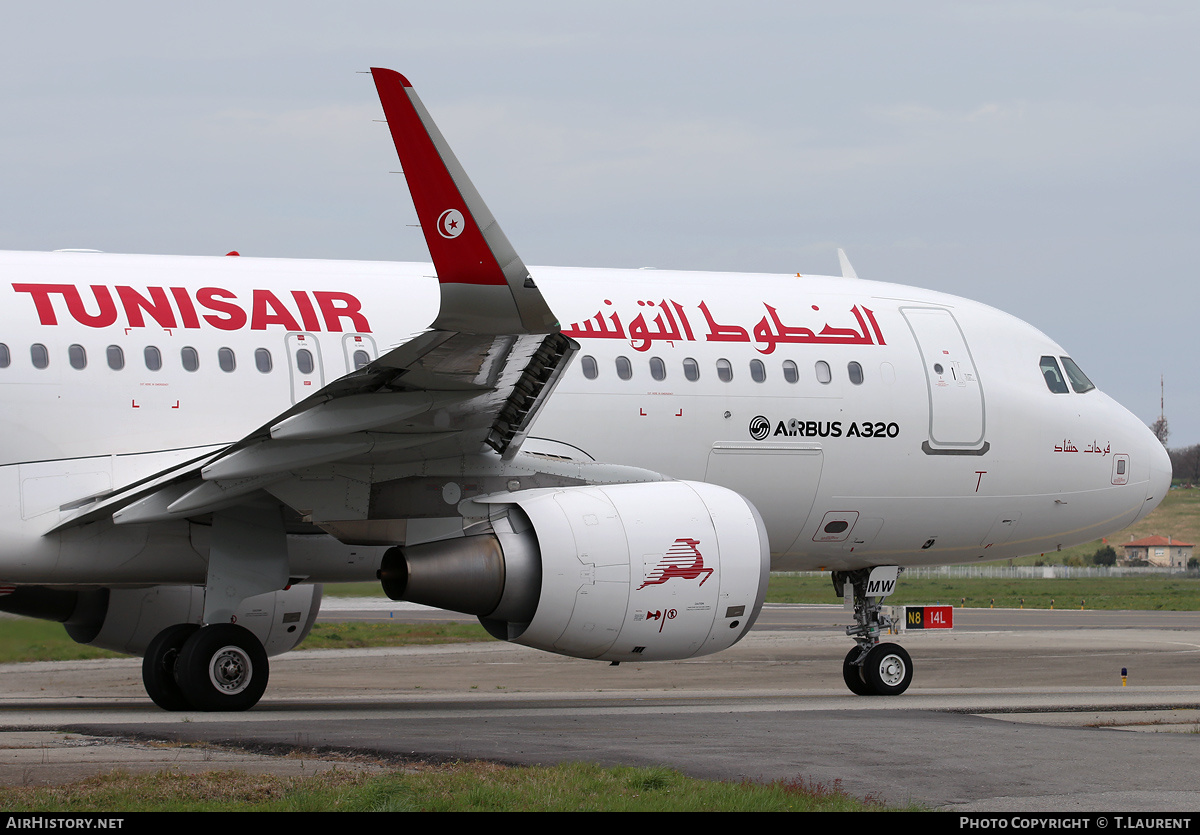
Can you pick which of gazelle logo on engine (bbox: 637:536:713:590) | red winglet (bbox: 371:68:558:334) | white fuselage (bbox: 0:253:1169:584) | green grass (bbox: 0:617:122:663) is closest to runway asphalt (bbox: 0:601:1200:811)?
green grass (bbox: 0:617:122:663)

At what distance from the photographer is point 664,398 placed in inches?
592

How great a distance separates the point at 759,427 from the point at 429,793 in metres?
8.38

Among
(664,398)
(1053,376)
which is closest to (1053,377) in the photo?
(1053,376)

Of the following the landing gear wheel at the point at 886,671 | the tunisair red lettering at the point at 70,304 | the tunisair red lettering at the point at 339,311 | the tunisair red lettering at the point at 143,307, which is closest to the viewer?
the tunisair red lettering at the point at 70,304

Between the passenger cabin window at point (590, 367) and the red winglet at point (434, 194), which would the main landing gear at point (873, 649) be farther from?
the red winglet at point (434, 194)

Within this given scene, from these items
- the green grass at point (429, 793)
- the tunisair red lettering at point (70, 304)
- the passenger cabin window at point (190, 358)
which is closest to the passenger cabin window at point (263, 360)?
the passenger cabin window at point (190, 358)

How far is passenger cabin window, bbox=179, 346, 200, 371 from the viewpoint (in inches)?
530

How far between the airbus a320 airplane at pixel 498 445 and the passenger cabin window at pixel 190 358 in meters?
0.02

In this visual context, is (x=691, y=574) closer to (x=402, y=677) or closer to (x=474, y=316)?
(x=474, y=316)

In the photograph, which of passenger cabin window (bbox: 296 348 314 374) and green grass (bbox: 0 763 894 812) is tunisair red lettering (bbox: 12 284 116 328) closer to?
passenger cabin window (bbox: 296 348 314 374)

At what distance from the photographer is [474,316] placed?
1015cm

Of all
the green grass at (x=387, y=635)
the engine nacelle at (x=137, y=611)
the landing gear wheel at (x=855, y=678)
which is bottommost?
the green grass at (x=387, y=635)

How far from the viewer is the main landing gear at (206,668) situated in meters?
12.8

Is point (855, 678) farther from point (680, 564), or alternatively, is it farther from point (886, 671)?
point (680, 564)
